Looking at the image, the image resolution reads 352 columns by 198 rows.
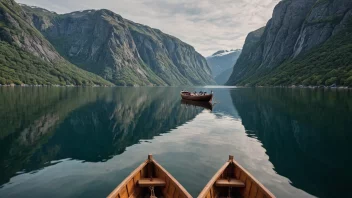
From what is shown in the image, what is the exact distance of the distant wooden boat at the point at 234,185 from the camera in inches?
482

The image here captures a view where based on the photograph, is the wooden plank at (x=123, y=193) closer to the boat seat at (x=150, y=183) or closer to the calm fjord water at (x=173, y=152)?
the boat seat at (x=150, y=183)

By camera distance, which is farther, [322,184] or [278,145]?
[278,145]

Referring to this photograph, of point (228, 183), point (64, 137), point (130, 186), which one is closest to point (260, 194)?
point (228, 183)

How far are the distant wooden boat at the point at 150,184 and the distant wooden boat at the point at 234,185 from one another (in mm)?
2027

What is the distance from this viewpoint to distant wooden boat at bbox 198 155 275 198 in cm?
1225

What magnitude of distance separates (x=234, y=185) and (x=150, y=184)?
4.75 metres

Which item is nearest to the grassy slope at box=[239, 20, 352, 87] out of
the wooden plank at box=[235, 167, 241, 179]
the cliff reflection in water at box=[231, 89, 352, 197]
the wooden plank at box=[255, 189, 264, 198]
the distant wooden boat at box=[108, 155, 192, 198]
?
the cliff reflection in water at box=[231, 89, 352, 197]

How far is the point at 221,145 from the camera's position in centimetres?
2762

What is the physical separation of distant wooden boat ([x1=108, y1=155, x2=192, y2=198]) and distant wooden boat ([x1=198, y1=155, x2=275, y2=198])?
2.03 metres

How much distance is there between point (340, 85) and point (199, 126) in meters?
128

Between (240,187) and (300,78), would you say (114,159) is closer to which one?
(240,187)

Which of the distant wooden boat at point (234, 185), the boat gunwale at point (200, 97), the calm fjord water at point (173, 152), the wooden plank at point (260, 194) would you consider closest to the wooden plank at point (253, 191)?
the distant wooden boat at point (234, 185)

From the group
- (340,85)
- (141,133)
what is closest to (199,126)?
(141,133)

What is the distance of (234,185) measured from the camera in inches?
533
